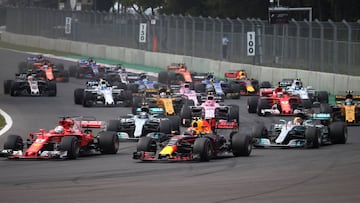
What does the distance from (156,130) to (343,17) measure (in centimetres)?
3605

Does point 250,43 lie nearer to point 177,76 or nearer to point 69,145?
point 177,76

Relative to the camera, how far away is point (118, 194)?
16.0 metres

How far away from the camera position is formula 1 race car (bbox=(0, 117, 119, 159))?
2172 centimetres

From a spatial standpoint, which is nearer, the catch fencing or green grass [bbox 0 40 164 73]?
the catch fencing

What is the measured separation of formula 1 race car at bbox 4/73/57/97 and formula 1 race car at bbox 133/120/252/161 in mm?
19234

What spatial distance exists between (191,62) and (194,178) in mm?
41242

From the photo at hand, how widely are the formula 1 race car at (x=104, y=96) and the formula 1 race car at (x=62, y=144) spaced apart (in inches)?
539

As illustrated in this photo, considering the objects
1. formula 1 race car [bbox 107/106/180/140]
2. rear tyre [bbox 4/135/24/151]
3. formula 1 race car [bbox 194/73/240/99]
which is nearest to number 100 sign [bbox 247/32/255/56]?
formula 1 race car [bbox 194/73/240/99]

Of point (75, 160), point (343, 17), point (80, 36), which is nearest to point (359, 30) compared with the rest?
point (343, 17)

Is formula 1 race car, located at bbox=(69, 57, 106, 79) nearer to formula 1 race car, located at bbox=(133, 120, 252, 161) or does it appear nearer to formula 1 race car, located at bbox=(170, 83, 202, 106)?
formula 1 race car, located at bbox=(170, 83, 202, 106)

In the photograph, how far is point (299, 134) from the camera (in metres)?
25.0

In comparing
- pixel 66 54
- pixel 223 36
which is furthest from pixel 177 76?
pixel 66 54

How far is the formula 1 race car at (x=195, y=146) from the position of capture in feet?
69.9

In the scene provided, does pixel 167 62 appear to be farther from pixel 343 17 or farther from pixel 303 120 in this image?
pixel 303 120
